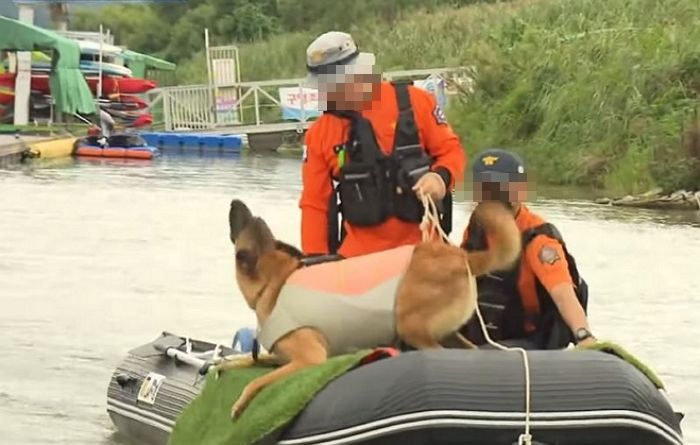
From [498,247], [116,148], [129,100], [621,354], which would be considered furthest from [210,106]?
[621,354]

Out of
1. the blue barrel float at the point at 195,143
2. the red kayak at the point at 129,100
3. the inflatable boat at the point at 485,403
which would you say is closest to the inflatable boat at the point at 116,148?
the blue barrel float at the point at 195,143

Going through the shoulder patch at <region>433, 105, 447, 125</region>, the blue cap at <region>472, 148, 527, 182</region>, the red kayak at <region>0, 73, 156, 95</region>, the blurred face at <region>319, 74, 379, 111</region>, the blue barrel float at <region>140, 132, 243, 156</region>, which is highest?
the blurred face at <region>319, 74, 379, 111</region>

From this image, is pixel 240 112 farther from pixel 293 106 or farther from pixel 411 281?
pixel 411 281

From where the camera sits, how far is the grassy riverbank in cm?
2192

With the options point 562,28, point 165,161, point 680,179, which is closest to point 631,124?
point 680,179

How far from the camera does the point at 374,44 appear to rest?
37531mm

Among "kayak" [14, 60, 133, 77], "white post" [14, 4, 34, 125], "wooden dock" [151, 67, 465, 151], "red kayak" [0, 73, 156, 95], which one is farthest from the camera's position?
"red kayak" [0, 73, 156, 95]

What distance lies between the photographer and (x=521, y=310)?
17.5 feet

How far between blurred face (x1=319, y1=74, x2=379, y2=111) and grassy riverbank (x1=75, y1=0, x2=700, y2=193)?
15823mm

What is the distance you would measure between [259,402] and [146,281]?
807cm

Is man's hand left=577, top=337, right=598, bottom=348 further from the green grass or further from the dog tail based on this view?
the green grass

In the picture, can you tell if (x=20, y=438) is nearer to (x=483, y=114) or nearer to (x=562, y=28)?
(x=483, y=114)

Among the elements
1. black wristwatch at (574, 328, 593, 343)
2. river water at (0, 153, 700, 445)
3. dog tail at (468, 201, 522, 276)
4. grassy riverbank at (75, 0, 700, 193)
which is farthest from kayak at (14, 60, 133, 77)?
dog tail at (468, 201, 522, 276)

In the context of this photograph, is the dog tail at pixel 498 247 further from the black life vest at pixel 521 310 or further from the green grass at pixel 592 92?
the green grass at pixel 592 92
